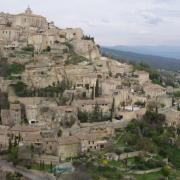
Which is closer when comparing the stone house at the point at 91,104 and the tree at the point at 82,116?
the tree at the point at 82,116

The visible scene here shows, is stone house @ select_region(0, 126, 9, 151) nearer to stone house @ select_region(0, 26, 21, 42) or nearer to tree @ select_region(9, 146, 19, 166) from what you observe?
tree @ select_region(9, 146, 19, 166)

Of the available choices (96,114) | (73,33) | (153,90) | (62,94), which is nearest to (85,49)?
(73,33)

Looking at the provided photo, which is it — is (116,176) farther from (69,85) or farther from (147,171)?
(69,85)

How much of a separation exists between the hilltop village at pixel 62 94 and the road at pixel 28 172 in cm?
114

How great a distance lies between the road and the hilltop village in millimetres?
1141

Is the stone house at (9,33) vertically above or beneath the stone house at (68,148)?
above

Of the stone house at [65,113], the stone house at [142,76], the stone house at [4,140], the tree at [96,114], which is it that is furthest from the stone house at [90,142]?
the stone house at [142,76]

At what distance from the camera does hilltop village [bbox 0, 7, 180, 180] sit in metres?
41.1

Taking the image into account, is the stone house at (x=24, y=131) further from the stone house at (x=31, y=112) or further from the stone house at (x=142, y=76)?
the stone house at (x=142, y=76)

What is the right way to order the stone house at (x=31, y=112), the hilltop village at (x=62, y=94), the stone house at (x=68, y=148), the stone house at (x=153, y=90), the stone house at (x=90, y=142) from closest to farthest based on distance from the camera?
the stone house at (x=68, y=148) < the stone house at (x=90, y=142) < the hilltop village at (x=62, y=94) < the stone house at (x=31, y=112) < the stone house at (x=153, y=90)

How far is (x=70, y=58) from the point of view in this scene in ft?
190

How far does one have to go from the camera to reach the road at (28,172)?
35.8 metres

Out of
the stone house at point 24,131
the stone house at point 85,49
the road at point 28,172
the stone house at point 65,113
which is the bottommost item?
the road at point 28,172

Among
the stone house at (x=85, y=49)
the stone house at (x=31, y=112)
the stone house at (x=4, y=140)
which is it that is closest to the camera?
the stone house at (x=4, y=140)
